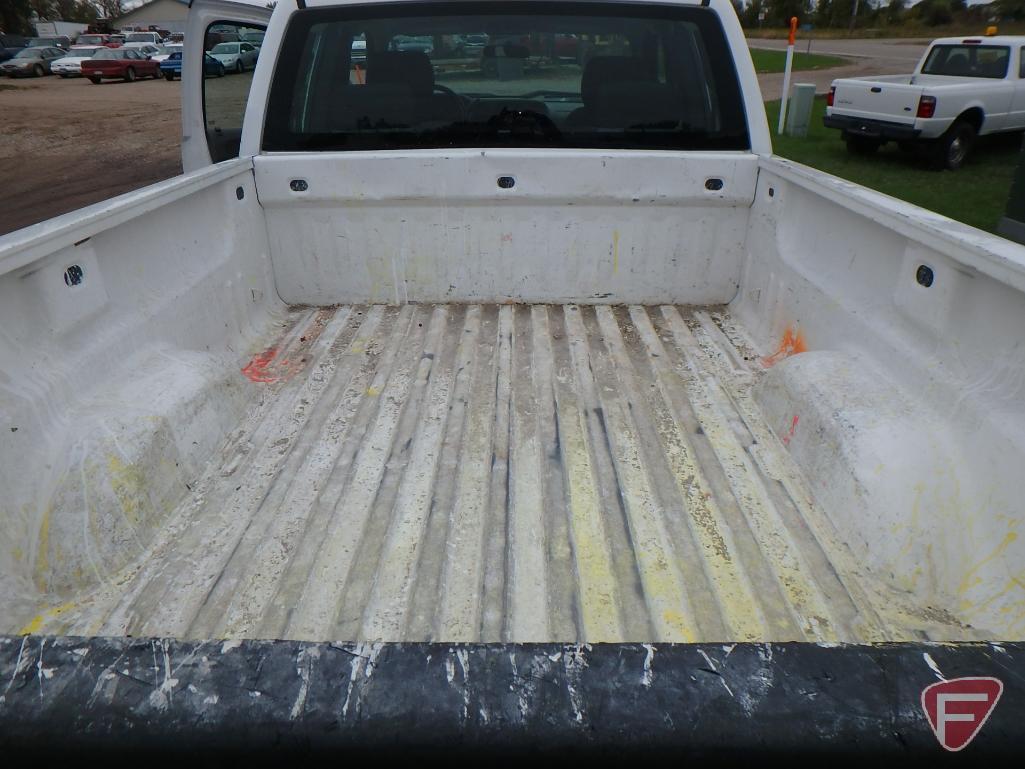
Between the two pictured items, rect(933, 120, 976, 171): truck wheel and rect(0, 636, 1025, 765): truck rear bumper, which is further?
rect(933, 120, 976, 171): truck wheel

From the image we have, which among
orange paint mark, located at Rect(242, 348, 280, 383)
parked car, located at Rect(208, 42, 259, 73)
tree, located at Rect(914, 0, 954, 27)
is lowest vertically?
orange paint mark, located at Rect(242, 348, 280, 383)

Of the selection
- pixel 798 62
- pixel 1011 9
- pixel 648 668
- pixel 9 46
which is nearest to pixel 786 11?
pixel 1011 9

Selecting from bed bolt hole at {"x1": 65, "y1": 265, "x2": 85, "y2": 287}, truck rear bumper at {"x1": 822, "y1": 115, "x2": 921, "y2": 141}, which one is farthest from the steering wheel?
truck rear bumper at {"x1": 822, "y1": 115, "x2": 921, "y2": 141}

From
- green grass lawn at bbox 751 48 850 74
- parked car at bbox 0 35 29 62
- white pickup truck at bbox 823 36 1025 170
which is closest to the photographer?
white pickup truck at bbox 823 36 1025 170

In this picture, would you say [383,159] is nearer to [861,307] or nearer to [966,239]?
[861,307]

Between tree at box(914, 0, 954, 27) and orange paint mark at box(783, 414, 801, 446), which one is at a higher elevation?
tree at box(914, 0, 954, 27)

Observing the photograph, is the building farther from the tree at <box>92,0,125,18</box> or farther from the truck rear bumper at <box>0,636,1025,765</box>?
the truck rear bumper at <box>0,636,1025,765</box>

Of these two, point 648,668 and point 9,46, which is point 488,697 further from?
point 9,46

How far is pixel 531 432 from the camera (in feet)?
8.46

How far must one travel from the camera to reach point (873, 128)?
10.9m

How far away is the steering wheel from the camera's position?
3385 millimetres

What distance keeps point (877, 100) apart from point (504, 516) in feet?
36.7

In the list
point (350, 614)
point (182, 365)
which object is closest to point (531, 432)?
point (350, 614)

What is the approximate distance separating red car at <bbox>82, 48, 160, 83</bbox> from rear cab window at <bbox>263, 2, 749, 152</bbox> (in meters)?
33.5
